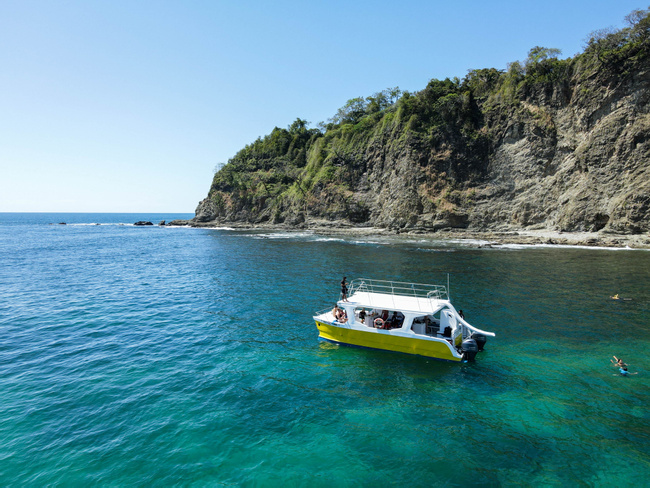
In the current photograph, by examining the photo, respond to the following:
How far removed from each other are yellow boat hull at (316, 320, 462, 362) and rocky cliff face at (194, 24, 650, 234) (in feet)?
179

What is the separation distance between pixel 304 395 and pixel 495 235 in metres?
63.2

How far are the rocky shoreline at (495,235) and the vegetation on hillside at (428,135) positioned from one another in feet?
17.4

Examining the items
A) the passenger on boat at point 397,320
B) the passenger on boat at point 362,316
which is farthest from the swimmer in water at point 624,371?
the passenger on boat at point 362,316

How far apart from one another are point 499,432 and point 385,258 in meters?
36.7

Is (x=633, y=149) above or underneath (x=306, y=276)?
above

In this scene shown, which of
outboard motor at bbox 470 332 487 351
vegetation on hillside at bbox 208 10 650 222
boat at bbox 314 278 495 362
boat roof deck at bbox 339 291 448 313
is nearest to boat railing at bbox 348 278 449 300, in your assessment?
boat roof deck at bbox 339 291 448 313

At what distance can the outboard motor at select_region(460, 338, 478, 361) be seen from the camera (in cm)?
1817

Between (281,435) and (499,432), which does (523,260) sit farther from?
(281,435)

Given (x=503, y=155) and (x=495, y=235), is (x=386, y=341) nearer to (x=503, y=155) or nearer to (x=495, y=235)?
(x=495, y=235)

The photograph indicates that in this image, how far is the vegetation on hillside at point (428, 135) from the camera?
66000 mm

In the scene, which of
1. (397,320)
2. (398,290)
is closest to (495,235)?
(398,290)

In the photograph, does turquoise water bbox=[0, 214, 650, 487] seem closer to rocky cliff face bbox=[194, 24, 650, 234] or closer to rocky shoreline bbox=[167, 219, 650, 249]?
rocky shoreline bbox=[167, 219, 650, 249]

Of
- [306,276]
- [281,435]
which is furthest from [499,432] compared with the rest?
[306,276]

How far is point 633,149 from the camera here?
55.5m
